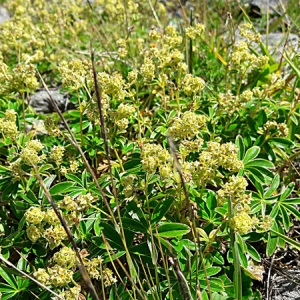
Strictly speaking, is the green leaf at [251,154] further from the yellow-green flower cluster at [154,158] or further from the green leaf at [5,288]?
the green leaf at [5,288]

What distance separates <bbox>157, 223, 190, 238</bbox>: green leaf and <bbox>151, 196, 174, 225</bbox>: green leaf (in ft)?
0.10

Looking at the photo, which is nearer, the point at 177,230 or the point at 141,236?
the point at 177,230

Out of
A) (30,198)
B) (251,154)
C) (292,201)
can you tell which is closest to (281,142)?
(251,154)

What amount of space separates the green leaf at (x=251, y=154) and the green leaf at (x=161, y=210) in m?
0.46

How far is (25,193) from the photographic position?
188 centimetres

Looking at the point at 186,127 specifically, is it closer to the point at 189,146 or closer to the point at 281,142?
the point at 189,146

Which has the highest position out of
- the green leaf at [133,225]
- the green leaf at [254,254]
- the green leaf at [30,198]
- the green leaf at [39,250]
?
the green leaf at [30,198]

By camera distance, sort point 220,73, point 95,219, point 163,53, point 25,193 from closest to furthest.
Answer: point 95,219 → point 25,193 → point 163,53 → point 220,73

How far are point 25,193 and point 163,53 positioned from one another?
0.92 meters

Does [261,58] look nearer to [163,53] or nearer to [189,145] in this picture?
[163,53]

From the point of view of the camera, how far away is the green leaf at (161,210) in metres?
1.66

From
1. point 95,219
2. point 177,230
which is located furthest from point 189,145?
point 95,219

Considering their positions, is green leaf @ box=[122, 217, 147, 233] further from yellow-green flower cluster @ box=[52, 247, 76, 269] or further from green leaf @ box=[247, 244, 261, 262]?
green leaf @ box=[247, 244, 261, 262]

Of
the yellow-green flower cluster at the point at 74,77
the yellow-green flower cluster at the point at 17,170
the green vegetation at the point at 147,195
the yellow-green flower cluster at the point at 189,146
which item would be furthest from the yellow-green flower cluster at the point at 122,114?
the yellow-green flower cluster at the point at 17,170
